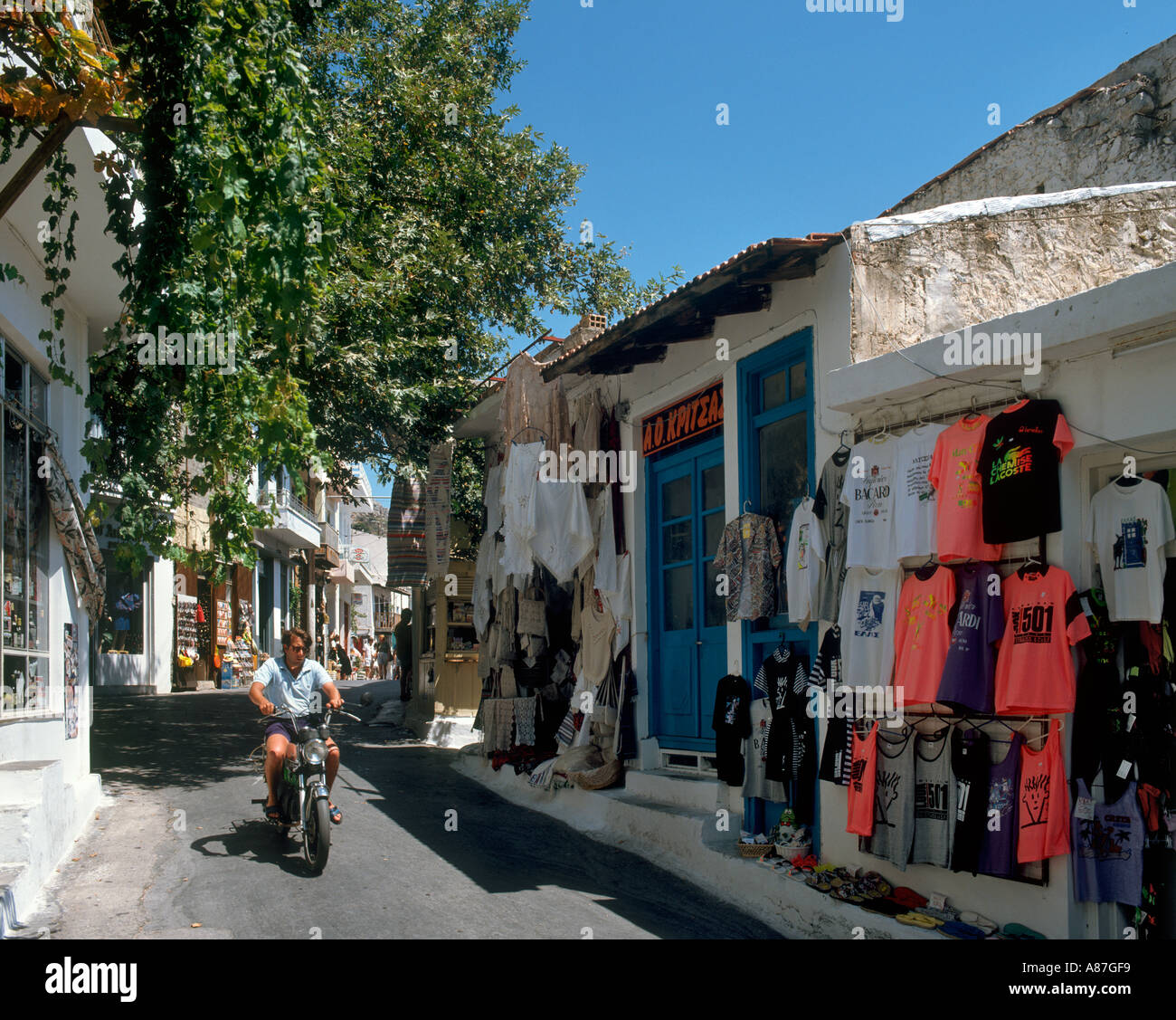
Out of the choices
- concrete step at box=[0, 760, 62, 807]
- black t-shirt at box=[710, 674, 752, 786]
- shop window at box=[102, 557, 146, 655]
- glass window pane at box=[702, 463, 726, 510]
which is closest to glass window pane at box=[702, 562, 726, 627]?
glass window pane at box=[702, 463, 726, 510]

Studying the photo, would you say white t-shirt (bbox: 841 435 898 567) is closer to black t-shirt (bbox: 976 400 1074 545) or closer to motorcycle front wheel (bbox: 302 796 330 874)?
black t-shirt (bbox: 976 400 1074 545)

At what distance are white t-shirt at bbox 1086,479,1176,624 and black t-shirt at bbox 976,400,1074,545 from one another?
0.75 ft

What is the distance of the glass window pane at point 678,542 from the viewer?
29.7ft

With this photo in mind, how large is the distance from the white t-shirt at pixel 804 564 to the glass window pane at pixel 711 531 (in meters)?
1.56

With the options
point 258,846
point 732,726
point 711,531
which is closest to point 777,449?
point 711,531

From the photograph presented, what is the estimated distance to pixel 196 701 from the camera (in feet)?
63.0

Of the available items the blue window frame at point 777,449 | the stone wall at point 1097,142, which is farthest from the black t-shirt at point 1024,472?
the stone wall at point 1097,142

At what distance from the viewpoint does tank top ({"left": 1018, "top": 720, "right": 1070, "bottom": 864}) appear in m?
4.96

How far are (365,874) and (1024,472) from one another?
16.2 feet

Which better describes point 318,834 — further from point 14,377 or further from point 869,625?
point 14,377

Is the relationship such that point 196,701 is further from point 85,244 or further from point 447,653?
point 85,244

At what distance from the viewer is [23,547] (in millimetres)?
7918

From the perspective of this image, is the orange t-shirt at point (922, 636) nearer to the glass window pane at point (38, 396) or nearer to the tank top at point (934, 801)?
the tank top at point (934, 801)

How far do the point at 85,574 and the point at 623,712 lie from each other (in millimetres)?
4963
